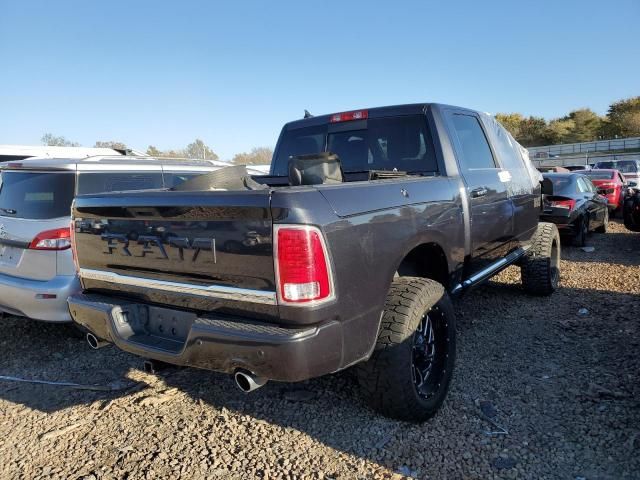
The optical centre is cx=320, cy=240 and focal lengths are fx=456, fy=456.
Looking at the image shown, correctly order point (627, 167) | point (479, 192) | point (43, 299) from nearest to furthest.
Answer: point (479, 192) → point (43, 299) → point (627, 167)

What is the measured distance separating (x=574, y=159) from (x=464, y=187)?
3577cm

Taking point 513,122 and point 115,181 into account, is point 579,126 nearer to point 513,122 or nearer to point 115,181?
point 513,122

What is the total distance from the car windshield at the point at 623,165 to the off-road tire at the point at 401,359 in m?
20.0

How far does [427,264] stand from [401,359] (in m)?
0.97

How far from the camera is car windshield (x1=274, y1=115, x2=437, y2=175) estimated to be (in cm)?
356

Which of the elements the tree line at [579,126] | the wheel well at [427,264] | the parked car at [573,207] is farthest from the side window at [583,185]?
the tree line at [579,126]

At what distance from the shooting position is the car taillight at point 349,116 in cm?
389

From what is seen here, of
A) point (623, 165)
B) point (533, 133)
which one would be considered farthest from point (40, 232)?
point (533, 133)

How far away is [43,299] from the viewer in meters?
3.75

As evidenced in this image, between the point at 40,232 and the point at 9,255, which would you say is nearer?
the point at 40,232

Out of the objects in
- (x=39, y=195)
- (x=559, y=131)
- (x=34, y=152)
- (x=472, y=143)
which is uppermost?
(x=559, y=131)

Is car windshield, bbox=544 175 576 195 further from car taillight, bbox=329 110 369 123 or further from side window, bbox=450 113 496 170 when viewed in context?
car taillight, bbox=329 110 369 123

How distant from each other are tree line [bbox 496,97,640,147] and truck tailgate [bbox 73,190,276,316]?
162 feet

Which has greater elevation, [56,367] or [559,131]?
[559,131]
